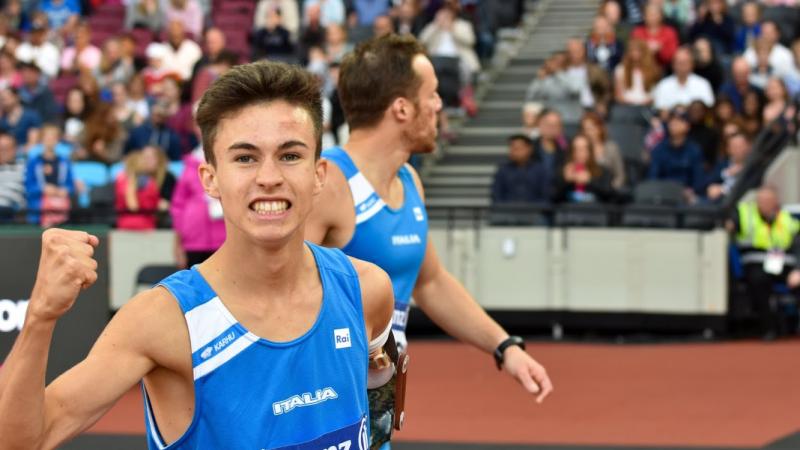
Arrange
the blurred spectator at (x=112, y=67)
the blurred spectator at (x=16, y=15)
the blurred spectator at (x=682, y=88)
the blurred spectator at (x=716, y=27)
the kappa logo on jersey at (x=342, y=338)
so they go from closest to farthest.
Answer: the kappa logo on jersey at (x=342, y=338) < the blurred spectator at (x=682, y=88) < the blurred spectator at (x=716, y=27) < the blurred spectator at (x=112, y=67) < the blurred spectator at (x=16, y=15)

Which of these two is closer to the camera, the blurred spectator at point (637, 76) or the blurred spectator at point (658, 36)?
the blurred spectator at point (637, 76)

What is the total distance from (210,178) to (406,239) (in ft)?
6.57

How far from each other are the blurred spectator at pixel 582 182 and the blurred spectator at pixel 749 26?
309 centimetres

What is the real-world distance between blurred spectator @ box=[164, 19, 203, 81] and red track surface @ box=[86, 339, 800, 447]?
5859 millimetres

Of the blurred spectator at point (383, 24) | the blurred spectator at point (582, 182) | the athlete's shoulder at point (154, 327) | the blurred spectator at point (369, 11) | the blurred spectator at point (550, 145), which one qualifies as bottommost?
the blurred spectator at point (582, 182)

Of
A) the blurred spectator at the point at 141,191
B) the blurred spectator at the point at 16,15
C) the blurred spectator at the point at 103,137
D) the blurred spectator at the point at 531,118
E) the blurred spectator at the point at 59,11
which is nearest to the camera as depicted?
the blurred spectator at the point at 141,191

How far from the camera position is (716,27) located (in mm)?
17719

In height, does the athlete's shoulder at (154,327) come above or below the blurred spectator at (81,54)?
below

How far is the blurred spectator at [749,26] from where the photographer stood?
17.2 m

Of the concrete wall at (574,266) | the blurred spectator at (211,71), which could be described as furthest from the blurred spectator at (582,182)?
the blurred spectator at (211,71)

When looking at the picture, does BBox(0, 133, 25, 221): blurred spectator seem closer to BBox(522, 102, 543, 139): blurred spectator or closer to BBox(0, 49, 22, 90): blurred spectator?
BBox(0, 49, 22, 90): blurred spectator

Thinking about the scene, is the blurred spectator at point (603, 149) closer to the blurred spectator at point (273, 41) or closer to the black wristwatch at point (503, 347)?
the blurred spectator at point (273, 41)

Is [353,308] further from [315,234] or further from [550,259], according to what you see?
[550,259]

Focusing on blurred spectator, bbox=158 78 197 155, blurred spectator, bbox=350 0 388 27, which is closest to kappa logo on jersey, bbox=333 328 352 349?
blurred spectator, bbox=158 78 197 155
